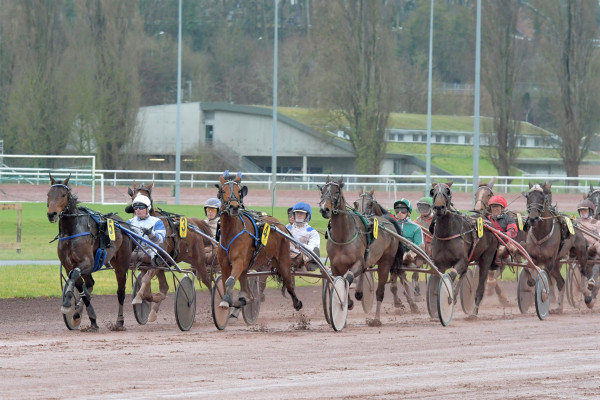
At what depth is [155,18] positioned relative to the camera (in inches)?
2746

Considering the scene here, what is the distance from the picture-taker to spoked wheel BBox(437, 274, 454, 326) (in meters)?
12.2

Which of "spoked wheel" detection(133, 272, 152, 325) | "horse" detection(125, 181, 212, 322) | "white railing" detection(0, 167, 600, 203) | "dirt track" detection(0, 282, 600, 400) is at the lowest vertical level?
"dirt track" detection(0, 282, 600, 400)

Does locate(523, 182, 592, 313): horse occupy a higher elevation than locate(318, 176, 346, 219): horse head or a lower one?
lower

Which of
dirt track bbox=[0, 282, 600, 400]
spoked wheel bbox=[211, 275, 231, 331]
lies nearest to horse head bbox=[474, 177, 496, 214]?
dirt track bbox=[0, 282, 600, 400]

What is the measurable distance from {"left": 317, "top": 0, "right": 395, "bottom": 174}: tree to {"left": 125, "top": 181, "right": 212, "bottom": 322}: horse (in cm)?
2826

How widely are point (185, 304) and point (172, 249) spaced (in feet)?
4.00

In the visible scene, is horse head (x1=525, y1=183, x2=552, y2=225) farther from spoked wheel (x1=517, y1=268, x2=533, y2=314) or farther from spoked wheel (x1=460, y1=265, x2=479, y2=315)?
spoked wheel (x1=460, y1=265, x2=479, y2=315)

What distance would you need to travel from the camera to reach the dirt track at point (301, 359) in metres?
7.44

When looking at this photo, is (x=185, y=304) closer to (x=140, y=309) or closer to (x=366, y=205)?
(x=140, y=309)

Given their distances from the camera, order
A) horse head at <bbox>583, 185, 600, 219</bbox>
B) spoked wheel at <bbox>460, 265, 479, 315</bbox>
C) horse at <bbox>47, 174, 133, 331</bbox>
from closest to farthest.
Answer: horse at <bbox>47, 174, 133, 331</bbox> → spoked wheel at <bbox>460, 265, 479, 315</bbox> → horse head at <bbox>583, 185, 600, 219</bbox>

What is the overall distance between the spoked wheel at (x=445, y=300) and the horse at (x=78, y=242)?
3.42 metres

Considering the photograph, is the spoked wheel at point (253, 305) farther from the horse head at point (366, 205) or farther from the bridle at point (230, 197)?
the bridle at point (230, 197)

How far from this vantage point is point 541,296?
13391mm

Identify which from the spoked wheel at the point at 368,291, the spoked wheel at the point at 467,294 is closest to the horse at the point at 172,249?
the spoked wheel at the point at 368,291
